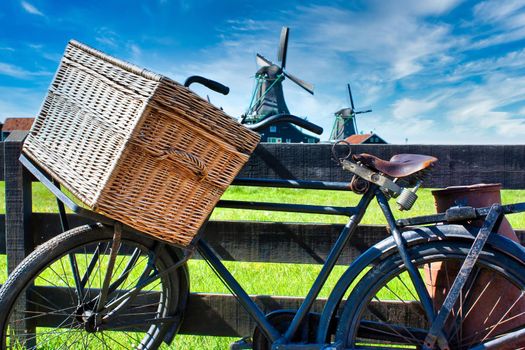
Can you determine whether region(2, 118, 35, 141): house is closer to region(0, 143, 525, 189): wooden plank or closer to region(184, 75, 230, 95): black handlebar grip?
region(0, 143, 525, 189): wooden plank

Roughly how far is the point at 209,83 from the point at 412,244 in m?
1.19

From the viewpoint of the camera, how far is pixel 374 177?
1.91 meters

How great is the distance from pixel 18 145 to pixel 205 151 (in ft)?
4.61

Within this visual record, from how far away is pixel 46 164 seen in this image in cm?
184

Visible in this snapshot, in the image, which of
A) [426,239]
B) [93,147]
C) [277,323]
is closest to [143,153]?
[93,147]

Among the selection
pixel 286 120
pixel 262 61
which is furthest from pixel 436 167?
pixel 262 61

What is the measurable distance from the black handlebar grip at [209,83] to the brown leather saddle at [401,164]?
705 millimetres

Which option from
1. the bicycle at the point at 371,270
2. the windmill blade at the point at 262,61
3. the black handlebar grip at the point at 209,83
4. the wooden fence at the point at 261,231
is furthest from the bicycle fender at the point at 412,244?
the windmill blade at the point at 262,61

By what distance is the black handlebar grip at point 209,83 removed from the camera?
6.76 feet

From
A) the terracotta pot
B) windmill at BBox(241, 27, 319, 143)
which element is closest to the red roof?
windmill at BBox(241, 27, 319, 143)

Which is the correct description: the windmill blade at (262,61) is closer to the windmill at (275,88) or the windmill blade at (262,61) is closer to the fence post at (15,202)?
the windmill at (275,88)

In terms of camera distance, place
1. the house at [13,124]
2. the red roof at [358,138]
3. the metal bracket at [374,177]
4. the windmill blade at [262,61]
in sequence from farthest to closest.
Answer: the red roof at [358,138]
the house at [13,124]
the windmill blade at [262,61]
the metal bracket at [374,177]

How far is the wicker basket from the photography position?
163 cm

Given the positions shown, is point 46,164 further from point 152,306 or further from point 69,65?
point 152,306
